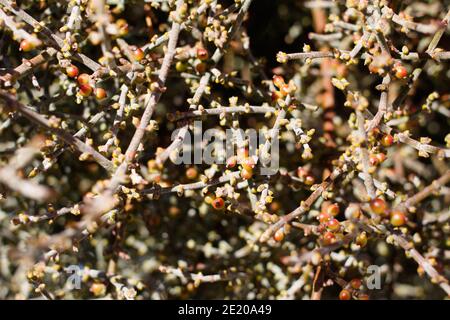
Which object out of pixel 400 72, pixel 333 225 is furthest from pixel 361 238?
pixel 400 72

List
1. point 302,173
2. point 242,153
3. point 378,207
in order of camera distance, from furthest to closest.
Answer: point 302,173
point 242,153
point 378,207

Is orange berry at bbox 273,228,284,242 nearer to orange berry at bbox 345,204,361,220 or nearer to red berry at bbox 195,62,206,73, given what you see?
orange berry at bbox 345,204,361,220

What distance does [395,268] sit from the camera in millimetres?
1117

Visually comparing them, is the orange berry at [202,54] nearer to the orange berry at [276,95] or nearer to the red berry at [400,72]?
the orange berry at [276,95]

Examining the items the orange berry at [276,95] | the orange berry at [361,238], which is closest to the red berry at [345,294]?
the orange berry at [361,238]

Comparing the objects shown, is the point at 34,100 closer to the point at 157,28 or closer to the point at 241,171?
the point at 157,28

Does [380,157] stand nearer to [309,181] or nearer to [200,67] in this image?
[309,181]

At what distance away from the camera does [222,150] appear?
0.89m

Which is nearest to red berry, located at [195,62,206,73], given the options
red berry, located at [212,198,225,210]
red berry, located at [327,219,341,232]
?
red berry, located at [212,198,225,210]

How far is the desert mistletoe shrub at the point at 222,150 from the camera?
772 mm

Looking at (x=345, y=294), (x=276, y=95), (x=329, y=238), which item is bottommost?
(x=345, y=294)

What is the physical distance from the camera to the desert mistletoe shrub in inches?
30.4

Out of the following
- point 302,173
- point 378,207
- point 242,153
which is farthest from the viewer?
point 302,173

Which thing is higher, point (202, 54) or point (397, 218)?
point (202, 54)
